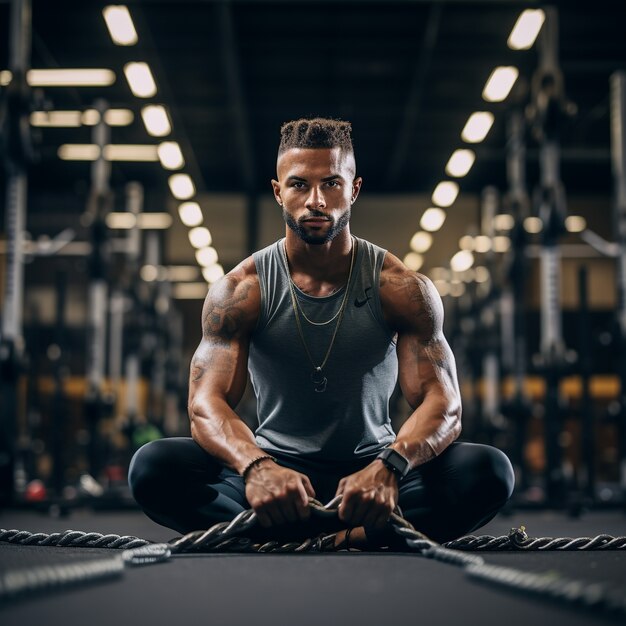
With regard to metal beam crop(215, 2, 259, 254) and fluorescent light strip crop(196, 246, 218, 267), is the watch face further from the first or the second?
fluorescent light strip crop(196, 246, 218, 267)

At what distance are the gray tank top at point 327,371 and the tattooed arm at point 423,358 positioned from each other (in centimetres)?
5

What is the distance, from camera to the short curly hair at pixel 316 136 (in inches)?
93.0

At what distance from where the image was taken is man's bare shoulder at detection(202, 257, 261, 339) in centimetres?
240

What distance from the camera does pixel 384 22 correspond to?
6930 mm

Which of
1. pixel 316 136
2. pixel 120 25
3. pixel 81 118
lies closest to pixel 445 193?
pixel 81 118

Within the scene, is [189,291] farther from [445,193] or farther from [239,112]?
[239,112]

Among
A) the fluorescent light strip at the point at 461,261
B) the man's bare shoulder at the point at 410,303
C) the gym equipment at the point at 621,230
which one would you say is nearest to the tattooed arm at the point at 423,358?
the man's bare shoulder at the point at 410,303

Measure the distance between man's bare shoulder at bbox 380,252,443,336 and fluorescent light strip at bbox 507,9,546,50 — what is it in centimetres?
445

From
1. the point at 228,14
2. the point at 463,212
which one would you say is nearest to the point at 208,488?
the point at 228,14

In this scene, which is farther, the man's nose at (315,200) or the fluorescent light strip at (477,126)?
the fluorescent light strip at (477,126)

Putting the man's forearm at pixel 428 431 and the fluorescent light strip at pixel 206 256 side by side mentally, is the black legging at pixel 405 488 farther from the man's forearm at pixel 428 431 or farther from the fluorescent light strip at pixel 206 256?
the fluorescent light strip at pixel 206 256

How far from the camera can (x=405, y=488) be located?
230 centimetres

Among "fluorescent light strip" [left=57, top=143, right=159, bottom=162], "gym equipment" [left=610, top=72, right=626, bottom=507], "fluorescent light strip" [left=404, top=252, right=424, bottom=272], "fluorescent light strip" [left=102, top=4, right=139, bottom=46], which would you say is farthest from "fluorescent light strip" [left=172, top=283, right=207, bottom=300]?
"gym equipment" [left=610, top=72, right=626, bottom=507]

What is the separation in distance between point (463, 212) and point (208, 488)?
988 cm
